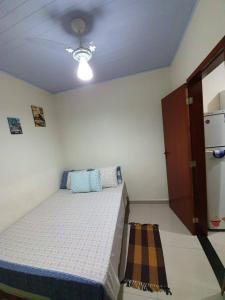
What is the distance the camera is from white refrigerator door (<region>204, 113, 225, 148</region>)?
1873mm

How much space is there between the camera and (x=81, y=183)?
8.38 ft

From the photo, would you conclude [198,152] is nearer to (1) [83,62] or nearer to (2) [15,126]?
(1) [83,62]

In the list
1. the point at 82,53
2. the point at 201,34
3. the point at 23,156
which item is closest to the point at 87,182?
the point at 23,156

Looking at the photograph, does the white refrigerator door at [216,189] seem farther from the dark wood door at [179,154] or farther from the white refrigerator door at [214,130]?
the dark wood door at [179,154]

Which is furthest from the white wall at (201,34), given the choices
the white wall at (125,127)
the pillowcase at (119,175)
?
the pillowcase at (119,175)

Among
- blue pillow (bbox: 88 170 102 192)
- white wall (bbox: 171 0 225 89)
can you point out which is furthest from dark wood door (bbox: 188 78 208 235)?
blue pillow (bbox: 88 170 102 192)

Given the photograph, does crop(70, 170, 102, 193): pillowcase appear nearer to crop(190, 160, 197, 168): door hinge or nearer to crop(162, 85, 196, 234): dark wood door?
crop(162, 85, 196, 234): dark wood door

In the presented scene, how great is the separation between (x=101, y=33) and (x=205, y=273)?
8.24ft

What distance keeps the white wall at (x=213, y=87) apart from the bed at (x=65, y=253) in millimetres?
1960

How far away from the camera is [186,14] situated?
4.50ft

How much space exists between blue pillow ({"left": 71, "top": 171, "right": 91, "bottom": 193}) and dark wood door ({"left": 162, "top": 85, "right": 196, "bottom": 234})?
4.51ft

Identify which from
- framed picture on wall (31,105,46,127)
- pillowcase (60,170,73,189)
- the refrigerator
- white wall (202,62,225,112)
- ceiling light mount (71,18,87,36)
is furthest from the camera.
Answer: pillowcase (60,170,73,189)

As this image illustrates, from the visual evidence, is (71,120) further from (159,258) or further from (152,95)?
(159,258)

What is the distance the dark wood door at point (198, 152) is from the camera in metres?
1.79
